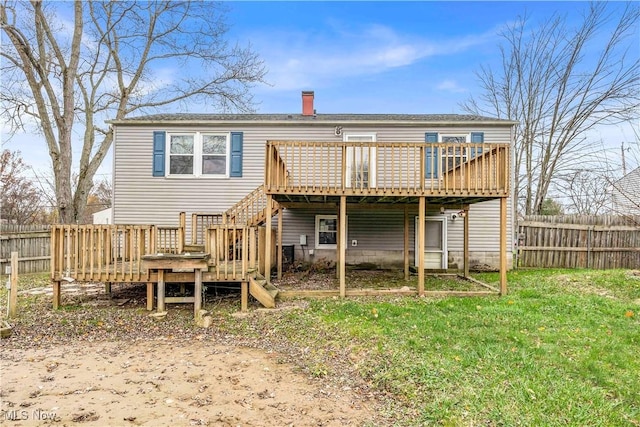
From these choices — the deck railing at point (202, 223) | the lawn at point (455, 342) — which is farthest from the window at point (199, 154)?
the lawn at point (455, 342)

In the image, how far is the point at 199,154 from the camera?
37.1 ft

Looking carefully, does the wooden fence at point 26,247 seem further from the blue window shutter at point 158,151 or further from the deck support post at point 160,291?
the deck support post at point 160,291

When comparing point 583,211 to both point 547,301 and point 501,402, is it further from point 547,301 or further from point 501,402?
point 501,402

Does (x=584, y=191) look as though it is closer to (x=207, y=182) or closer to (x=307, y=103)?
(x=307, y=103)

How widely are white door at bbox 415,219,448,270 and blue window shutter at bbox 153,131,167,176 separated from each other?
854 cm

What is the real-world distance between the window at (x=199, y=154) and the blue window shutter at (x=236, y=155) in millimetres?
176

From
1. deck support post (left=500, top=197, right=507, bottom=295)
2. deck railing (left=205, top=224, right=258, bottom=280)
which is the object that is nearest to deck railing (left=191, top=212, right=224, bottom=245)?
deck railing (left=205, top=224, right=258, bottom=280)

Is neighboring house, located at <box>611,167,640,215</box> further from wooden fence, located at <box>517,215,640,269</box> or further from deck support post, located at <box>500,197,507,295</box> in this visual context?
deck support post, located at <box>500,197,507,295</box>

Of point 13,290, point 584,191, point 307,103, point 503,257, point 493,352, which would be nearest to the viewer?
point 493,352

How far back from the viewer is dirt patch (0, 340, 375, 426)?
2984 mm

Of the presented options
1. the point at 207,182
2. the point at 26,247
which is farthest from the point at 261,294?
the point at 26,247

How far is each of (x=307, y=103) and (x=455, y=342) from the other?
1010 centimetres

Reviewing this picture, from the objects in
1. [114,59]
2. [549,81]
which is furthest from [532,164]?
[114,59]

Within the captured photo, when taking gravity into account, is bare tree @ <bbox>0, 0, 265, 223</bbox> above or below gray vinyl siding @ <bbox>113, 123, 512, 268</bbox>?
above
